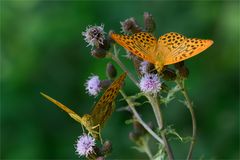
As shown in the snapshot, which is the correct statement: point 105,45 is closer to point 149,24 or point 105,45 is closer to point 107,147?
point 149,24

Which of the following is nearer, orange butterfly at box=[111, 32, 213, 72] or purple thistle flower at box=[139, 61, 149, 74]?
orange butterfly at box=[111, 32, 213, 72]

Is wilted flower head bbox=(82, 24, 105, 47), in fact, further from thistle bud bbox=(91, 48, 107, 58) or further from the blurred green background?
A: the blurred green background

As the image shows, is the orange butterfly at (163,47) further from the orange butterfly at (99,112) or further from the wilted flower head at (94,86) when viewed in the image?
the wilted flower head at (94,86)

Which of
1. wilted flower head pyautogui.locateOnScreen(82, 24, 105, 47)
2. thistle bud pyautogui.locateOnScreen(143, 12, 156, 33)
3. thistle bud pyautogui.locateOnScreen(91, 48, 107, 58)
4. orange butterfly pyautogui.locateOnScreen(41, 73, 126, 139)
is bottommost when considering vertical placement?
orange butterfly pyautogui.locateOnScreen(41, 73, 126, 139)

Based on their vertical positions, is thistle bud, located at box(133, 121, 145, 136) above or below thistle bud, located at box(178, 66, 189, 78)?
below

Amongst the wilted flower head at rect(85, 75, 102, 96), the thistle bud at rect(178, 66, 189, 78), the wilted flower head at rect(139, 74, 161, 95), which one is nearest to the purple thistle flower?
the wilted flower head at rect(139, 74, 161, 95)

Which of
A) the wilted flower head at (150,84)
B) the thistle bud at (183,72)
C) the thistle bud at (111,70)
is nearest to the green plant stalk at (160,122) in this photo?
the wilted flower head at (150,84)

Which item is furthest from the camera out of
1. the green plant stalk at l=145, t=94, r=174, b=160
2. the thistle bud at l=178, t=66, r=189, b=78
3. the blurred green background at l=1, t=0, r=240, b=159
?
the blurred green background at l=1, t=0, r=240, b=159

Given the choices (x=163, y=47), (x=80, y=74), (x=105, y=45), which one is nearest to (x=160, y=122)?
(x=163, y=47)
